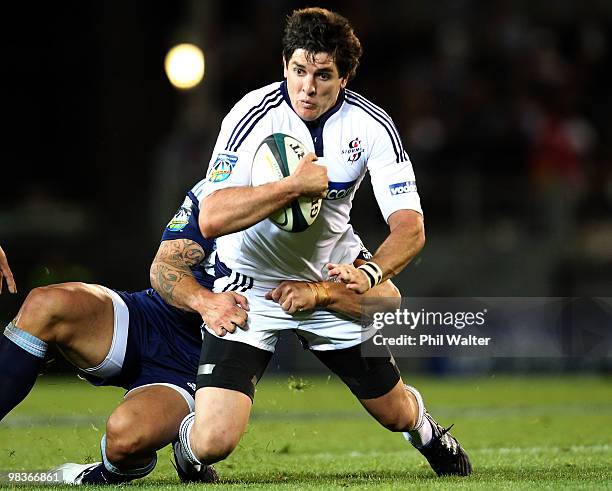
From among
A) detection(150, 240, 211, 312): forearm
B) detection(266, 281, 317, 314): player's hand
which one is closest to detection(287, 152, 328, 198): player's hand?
detection(266, 281, 317, 314): player's hand

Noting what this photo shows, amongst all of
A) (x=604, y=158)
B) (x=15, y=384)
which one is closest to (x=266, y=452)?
(x=15, y=384)

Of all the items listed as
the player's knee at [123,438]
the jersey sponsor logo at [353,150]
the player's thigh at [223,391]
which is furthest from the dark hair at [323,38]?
the player's knee at [123,438]

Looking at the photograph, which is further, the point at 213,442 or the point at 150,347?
the point at 150,347

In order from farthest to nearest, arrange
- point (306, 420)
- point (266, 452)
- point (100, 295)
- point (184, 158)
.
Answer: point (184, 158)
point (306, 420)
point (266, 452)
point (100, 295)

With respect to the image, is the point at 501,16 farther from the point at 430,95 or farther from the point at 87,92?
the point at 87,92

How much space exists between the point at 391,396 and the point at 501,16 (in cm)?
1072

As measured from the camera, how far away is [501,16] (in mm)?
15852

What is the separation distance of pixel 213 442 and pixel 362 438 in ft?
9.29

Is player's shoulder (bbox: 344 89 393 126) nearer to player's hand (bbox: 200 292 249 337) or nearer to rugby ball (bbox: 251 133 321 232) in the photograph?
rugby ball (bbox: 251 133 321 232)

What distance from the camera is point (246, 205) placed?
214 inches

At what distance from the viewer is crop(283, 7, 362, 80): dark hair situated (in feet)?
18.6

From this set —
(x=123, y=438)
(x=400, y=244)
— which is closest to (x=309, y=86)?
(x=400, y=244)

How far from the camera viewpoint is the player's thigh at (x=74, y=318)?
5586mm

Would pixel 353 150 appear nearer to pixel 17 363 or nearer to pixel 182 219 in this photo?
pixel 182 219
